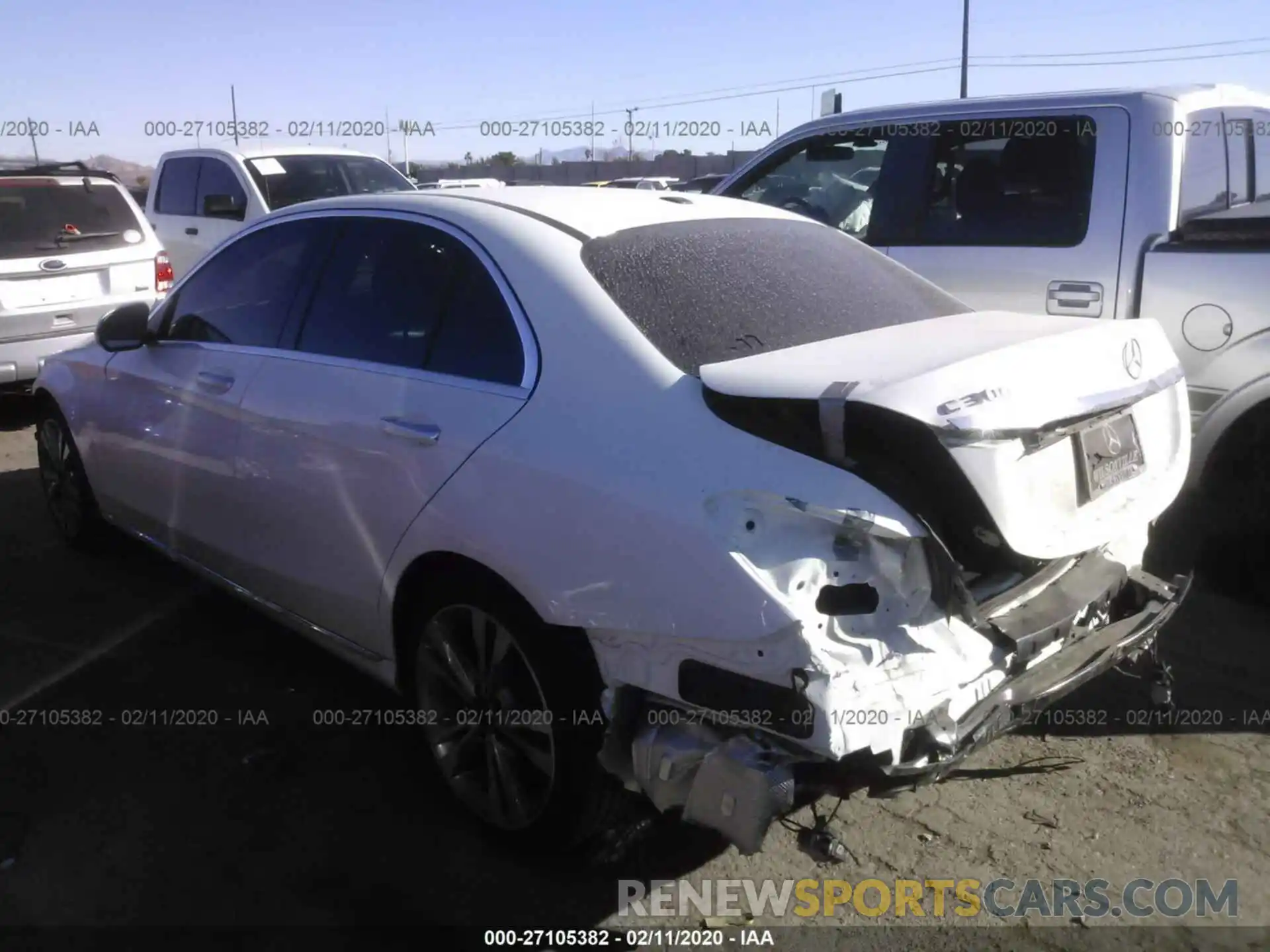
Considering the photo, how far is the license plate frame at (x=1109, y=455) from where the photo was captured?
276 centimetres

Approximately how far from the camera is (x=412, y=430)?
10.2 ft

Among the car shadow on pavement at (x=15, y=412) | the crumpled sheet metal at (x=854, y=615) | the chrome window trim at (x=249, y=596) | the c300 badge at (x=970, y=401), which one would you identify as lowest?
the car shadow on pavement at (x=15, y=412)

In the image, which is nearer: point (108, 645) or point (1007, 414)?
point (1007, 414)

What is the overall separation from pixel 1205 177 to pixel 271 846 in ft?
14.7

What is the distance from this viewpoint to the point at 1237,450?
4391 mm

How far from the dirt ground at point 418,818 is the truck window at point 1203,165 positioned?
1.81 metres

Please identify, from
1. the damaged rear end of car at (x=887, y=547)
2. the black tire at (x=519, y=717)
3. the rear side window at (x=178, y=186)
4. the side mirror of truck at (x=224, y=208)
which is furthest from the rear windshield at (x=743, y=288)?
the rear side window at (x=178, y=186)

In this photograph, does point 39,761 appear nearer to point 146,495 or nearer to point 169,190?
point 146,495

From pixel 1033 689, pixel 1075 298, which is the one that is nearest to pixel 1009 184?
pixel 1075 298

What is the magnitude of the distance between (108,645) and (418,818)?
1.92 m

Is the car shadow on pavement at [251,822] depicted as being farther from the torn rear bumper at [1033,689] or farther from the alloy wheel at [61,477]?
the alloy wheel at [61,477]

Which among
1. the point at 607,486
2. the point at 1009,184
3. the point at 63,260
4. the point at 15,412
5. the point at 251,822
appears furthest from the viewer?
the point at 15,412

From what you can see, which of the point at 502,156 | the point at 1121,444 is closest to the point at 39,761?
the point at 1121,444

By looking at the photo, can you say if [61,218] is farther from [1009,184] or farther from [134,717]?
[1009,184]
